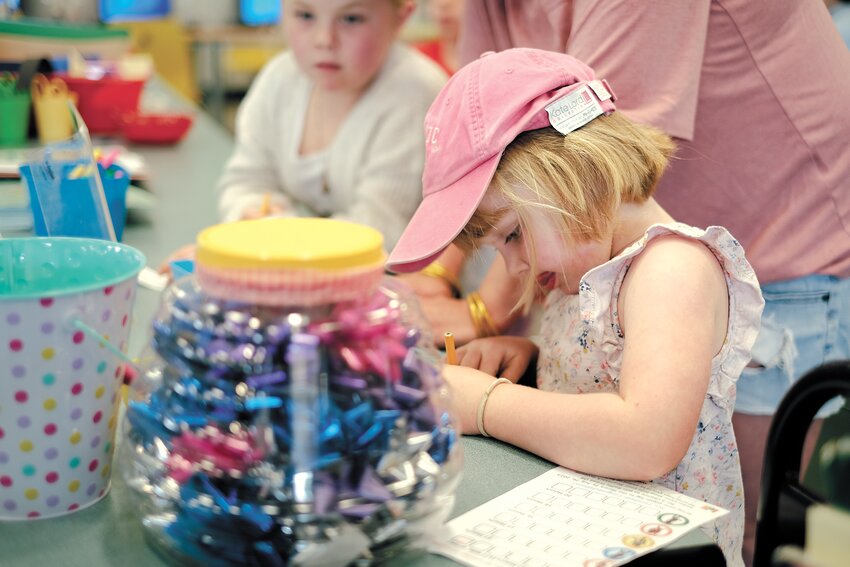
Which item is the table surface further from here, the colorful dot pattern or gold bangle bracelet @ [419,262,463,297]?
gold bangle bracelet @ [419,262,463,297]

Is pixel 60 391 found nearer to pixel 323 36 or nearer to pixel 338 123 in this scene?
pixel 323 36

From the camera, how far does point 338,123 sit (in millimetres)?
1850

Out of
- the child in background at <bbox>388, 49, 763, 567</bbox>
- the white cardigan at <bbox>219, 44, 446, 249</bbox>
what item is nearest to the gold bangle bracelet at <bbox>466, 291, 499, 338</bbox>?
the child in background at <bbox>388, 49, 763, 567</bbox>

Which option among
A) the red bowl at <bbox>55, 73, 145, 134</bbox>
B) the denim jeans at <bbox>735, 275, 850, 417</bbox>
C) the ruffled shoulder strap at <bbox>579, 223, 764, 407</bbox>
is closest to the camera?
the ruffled shoulder strap at <bbox>579, 223, 764, 407</bbox>

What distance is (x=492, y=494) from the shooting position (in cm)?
83

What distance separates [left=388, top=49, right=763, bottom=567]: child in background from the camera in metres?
0.88

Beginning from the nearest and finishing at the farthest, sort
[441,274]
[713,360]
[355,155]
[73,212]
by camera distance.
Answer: [713,360], [73,212], [441,274], [355,155]

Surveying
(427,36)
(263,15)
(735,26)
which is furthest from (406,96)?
(263,15)

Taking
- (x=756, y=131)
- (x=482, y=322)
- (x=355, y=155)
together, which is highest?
(x=756, y=131)

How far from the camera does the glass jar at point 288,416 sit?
0.64 meters

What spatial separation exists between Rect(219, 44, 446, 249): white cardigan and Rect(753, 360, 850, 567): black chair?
954mm

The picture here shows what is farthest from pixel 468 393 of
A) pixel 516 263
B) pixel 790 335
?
pixel 790 335

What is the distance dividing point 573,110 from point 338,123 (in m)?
0.94

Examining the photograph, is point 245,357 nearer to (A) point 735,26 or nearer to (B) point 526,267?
(B) point 526,267
